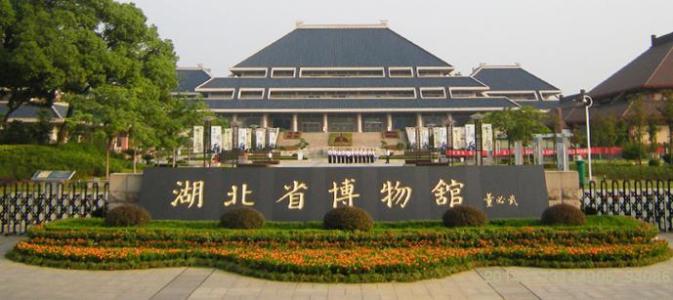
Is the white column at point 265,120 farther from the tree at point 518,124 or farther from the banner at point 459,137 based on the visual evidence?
the banner at point 459,137

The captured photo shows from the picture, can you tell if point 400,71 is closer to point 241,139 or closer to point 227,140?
point 227,140

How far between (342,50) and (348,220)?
4402cm

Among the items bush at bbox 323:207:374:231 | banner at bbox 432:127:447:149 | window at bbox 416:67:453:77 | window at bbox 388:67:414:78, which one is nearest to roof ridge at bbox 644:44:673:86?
window at bbox 416:67:453:77

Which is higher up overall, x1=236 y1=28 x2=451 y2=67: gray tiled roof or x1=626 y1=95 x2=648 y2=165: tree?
x1=236 y1=28 x2=451 y2=67: gray tiled roof

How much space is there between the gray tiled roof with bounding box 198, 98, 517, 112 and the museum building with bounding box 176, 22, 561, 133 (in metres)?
0.08

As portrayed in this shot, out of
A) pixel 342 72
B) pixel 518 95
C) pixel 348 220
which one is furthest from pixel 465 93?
pixel 348 220

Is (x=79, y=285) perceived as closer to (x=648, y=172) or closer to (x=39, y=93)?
(x=39, y=93)

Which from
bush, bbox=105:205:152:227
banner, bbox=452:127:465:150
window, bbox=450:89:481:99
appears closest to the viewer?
bush, bbox=105:205:152:227

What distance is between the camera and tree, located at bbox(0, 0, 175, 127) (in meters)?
17.2

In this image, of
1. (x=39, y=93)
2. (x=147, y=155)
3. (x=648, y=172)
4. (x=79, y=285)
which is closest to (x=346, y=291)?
(x=79, y=285)

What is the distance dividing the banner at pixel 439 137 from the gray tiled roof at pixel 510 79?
95.8ft

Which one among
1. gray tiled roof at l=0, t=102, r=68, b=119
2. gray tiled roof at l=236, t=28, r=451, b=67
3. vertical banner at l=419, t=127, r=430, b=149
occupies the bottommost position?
vertical banner at l=419, t=127, r=430, b=149

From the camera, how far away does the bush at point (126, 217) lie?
7.43 metres

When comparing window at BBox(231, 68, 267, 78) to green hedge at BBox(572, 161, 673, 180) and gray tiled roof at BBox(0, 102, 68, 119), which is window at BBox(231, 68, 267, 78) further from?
green hedge at BBox(572, 161, 673, 180)
